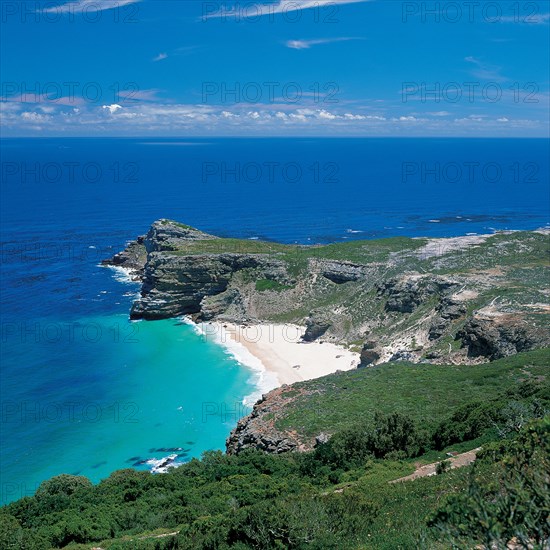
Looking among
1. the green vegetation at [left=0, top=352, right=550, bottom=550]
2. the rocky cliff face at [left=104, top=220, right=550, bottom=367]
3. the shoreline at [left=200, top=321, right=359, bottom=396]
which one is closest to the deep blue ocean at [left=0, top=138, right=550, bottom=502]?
the shoreline at [left=200, top=321, right=359, bottom=396]

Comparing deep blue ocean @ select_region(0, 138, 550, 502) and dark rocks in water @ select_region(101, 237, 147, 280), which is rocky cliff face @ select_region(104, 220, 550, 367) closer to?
deep blue ocean @ select_region(0, 138, 550, 502)

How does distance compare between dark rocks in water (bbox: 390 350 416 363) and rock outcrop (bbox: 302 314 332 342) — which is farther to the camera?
rock outcrop (bbox: 302 314 332 342)

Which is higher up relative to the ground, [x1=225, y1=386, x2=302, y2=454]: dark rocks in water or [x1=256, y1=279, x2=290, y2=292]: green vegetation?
[x1=225, y1=386, x2=302, y2=454]: dark rocks in water

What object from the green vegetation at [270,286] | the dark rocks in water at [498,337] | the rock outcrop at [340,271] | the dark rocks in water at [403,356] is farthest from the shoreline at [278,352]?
the dark rocks in water at [498,337]

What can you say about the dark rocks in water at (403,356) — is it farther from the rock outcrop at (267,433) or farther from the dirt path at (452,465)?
the dirt path at (452,465)

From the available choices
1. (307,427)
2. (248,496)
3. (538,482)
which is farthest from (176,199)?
(538,482)

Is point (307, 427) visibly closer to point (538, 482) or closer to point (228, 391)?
point (228, 391)

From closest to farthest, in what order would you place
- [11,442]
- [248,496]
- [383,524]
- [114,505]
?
[383,524] → [248,496] → [114,505] → [11,442]
